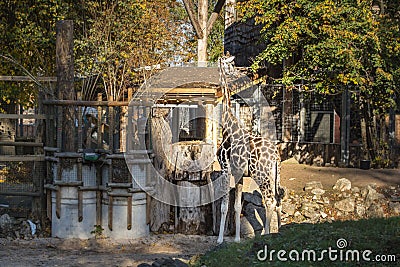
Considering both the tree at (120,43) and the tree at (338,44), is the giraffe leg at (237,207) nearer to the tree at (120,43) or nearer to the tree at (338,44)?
the tree at (338,44)

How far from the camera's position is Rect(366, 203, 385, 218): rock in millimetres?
13073

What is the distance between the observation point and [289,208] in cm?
1366

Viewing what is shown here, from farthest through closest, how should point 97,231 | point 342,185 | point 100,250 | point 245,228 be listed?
point 342,185, point 245,228, point 97,231, point 100,250

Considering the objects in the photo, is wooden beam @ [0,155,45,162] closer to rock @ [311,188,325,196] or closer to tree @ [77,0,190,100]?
rock @ [311,188,325,196]

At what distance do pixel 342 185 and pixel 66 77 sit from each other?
705cm

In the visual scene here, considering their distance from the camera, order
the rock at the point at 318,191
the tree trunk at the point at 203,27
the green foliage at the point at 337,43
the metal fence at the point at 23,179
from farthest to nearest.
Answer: the tree trunk at the point at 203,27 → the green foliage at the point at 337,43 → the rock at the point at 318,191 → the metal fence at the point at 23,179

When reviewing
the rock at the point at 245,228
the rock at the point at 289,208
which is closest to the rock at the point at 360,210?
the rock at the point at 289,208

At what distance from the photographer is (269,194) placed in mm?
11219

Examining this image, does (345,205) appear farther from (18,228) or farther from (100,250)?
(18,228)

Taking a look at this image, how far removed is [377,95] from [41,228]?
986cm

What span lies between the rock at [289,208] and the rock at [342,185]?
1321 mm

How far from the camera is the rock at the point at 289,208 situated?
13555 mm

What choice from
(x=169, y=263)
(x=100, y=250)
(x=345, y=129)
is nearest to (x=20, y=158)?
(x=100, y=250)

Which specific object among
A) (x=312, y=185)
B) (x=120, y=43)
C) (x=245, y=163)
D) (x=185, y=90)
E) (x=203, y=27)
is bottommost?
(x=312, y=185)
